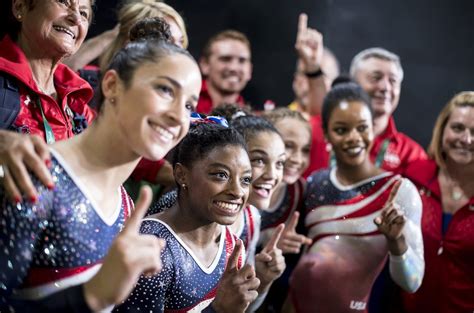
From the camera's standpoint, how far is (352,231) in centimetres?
249

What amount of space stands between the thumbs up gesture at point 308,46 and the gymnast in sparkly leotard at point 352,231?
840 mm

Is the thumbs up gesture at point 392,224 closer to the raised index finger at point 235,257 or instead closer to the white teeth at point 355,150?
the white teeth at point 355,150

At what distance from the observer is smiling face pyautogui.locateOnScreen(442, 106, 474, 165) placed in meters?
2.75

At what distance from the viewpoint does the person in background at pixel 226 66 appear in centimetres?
335

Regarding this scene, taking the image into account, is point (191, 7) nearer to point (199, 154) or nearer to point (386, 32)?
point (386, 32)

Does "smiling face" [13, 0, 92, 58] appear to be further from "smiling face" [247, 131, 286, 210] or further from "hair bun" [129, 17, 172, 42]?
"smiling face" [247, 131, 286, 210]

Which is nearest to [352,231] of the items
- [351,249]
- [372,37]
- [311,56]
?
[351,249]

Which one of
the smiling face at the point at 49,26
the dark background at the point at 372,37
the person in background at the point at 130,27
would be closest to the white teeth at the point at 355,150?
the person in background at the point at 130,27

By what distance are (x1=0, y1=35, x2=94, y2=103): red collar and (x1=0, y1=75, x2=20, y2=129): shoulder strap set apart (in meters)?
0.02

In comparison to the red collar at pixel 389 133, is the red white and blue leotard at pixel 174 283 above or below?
above

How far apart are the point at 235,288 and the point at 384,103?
2043 mm

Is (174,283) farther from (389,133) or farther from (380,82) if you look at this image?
(380,82)

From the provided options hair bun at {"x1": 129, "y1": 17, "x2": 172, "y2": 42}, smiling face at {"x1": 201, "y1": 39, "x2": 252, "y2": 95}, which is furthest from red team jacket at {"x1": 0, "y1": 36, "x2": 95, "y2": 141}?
smiling face at {"x1": 201, "y1": 39, "x2": 252, "y2": 95}

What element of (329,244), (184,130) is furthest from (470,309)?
(184,130)
